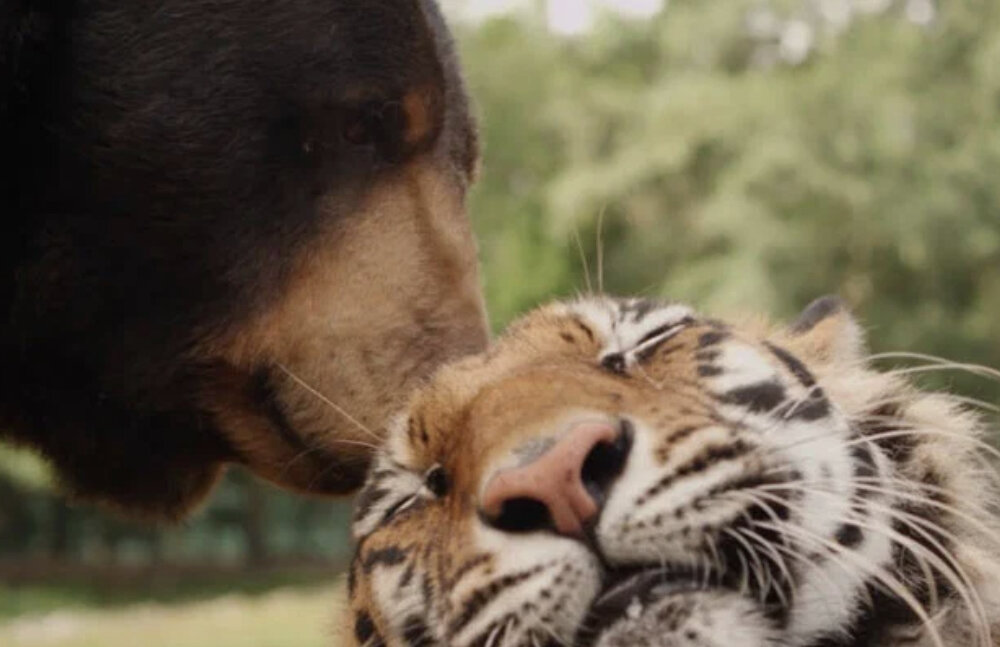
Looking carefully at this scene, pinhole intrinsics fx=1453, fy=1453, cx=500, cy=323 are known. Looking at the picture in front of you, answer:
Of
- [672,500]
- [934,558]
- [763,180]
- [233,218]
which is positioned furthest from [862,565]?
→ [763,180]

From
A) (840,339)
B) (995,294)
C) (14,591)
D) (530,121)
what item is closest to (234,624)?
(14,591)

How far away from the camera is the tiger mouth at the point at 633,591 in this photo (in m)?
1.97

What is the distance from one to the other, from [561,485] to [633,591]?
0.18 meters

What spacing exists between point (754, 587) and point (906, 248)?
15.5 meters

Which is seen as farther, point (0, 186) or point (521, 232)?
point (521, 232)

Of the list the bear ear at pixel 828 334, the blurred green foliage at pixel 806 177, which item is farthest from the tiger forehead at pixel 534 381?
the blurred green foliage at pixel 806 177

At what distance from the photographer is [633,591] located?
1.98 meters

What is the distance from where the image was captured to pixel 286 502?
2544 centimetres

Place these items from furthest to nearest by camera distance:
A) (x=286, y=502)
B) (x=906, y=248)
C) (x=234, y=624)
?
(x=286, y=502), (x=906, y=248), (x=234, y=624)

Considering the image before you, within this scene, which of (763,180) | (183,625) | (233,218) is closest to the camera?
(233,218)

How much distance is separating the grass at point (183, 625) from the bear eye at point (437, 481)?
28.6 ft

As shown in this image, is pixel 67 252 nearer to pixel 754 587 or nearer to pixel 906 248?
pixel 754 587

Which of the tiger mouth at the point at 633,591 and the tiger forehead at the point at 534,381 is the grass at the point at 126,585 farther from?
the tiger mouth at the point at 633,591

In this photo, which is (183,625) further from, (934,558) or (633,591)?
(633,591)
